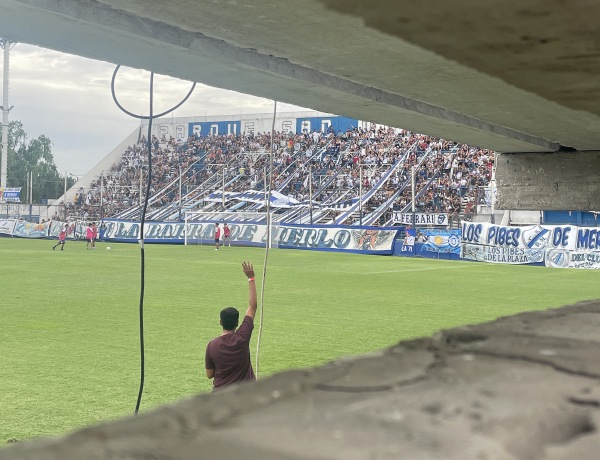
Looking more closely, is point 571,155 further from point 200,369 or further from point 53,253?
point 53,253

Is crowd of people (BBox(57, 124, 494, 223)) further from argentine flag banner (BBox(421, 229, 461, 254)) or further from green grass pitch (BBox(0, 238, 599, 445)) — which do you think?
green grass pitch (BBox(0, 238, 599, 445))

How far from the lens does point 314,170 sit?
54.5 meters

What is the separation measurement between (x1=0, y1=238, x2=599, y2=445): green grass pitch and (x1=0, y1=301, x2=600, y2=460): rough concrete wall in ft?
19.4

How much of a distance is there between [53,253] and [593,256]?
22.2 metres

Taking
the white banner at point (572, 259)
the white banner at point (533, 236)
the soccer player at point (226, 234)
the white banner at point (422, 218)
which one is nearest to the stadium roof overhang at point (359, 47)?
the white banner at point (572, 259)

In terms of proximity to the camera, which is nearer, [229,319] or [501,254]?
[229,319]

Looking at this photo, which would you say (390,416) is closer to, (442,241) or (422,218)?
(442,241)

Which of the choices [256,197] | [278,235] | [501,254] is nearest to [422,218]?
[501,254]

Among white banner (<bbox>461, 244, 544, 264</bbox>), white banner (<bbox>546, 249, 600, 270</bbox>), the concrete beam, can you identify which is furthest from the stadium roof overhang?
white banner (<bbox>461, 244, 544, 264</bbox>)

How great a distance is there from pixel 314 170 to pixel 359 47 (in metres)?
51.4

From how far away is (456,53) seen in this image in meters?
3.04

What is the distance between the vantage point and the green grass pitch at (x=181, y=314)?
833cm

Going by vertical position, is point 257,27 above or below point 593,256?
above

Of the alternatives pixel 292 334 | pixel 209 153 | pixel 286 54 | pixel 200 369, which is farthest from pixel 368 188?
pixel 286 54
